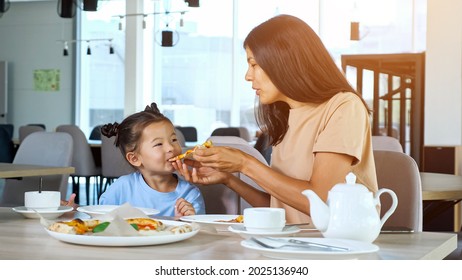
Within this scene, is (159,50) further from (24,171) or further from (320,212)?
(320,212)

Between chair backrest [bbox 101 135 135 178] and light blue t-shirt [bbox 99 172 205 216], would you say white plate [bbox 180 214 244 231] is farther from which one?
chair backrest [bbox 101 135 135 178]

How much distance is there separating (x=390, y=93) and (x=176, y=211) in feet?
19.4

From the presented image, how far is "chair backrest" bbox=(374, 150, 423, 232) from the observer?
7.89ft

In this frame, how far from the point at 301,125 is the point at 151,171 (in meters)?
0.62

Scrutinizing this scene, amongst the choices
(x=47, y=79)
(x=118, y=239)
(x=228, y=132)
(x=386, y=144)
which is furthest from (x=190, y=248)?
(x=47, y=79)

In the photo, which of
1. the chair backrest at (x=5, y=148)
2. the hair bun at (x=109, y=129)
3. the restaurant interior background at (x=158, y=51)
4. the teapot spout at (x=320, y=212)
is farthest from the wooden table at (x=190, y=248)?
the restaurant interior background at (x=158, y=51)

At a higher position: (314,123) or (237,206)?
(314,123)

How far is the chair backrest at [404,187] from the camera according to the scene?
2406 millimetres

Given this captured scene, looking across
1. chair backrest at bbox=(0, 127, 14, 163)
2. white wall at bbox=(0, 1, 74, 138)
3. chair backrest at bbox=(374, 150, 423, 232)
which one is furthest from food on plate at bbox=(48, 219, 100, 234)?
white wall at bbox=(0, 1, 74, 138)

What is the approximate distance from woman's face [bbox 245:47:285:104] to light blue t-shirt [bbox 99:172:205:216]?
1.65 ft

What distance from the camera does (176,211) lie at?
2.12 metres

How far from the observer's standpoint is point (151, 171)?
95.5 inches
